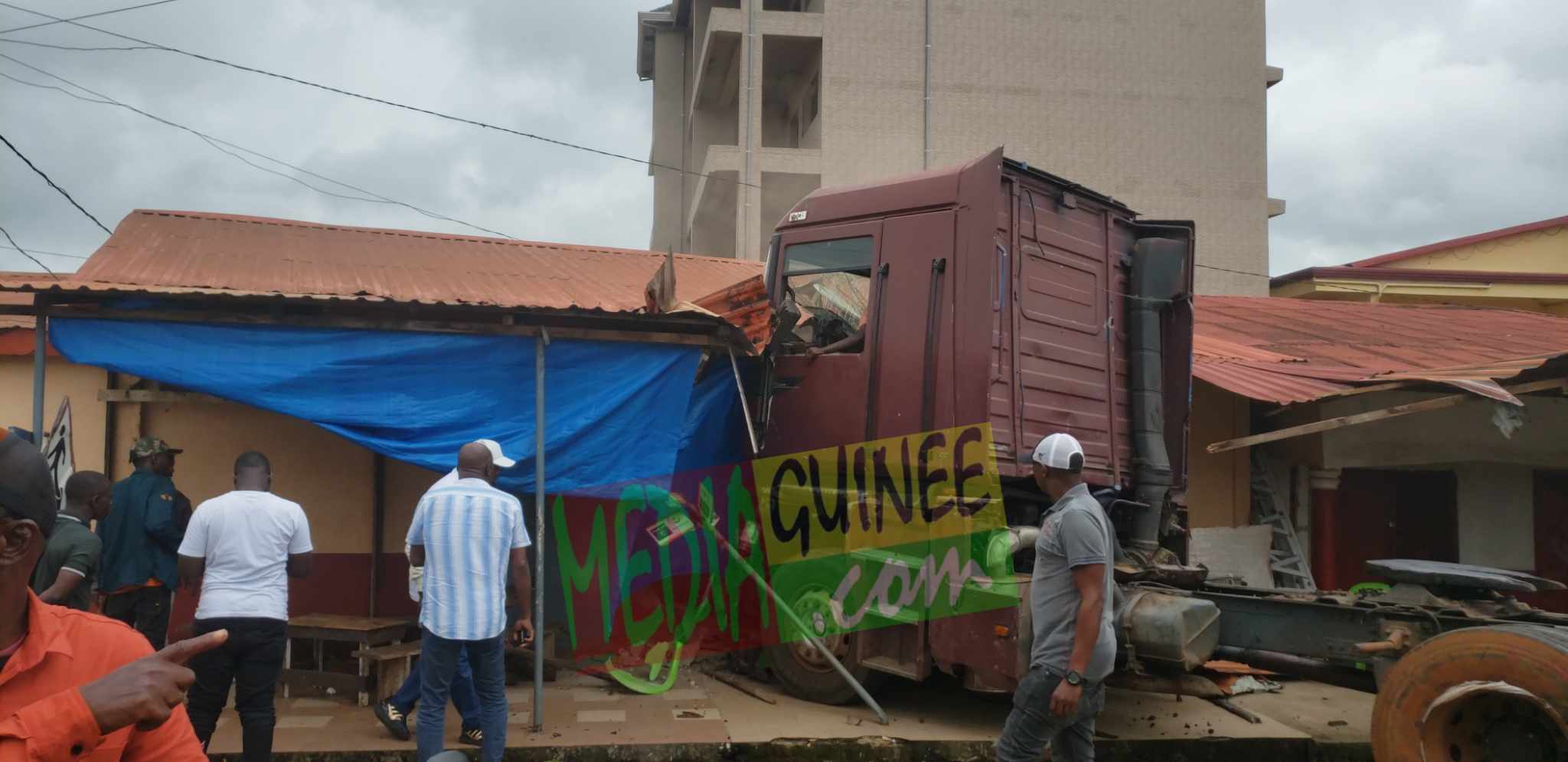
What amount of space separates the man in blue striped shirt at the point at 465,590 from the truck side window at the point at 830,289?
2653mm

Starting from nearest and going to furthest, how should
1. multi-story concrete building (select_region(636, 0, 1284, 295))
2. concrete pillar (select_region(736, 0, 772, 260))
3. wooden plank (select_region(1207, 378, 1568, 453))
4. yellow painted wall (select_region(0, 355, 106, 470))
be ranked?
wooden plank (select_region(1207, 378, 1568, 453)) → yellow painted wall (select_region(0, 355, 106, 470)) → concrete pillar (select_region(736, 0, 772, 260)) → multi-story concrete building (select_region(636, 0, 1284, 295))

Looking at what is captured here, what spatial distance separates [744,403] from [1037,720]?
11.5 ft

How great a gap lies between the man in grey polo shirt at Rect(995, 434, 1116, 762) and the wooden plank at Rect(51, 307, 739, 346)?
9.31ft

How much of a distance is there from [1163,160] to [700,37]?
33.5 feet

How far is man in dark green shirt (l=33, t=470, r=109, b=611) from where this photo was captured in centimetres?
517

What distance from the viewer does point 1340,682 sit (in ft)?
18.0

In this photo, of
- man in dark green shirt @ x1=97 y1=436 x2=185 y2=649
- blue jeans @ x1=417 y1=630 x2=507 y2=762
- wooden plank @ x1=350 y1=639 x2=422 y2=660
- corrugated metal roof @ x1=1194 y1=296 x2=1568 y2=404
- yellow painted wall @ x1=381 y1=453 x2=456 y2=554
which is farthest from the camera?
yellow painted wall @ x1=381 y1=453 x2=456 y2=554

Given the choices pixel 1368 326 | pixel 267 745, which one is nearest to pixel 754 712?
pixel 267 745

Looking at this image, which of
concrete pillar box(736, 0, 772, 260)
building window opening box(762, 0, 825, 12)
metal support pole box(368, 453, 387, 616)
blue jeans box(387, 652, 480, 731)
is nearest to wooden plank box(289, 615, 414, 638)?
metal support pole box(368, 453, 387, 616)

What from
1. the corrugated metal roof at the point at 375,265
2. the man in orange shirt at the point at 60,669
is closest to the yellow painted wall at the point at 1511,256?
the corrugated metal roof at the point at 375,265

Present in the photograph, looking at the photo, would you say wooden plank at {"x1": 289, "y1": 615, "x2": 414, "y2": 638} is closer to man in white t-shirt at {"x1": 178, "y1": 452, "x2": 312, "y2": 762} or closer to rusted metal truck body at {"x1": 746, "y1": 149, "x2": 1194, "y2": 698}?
man in white t-shirt at {"x1": 178, "y1": 452, "x2": 312, "y2": 762}

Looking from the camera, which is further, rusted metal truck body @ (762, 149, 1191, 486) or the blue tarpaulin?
rusted metal truck body @ (762, 149, 1191, 486)

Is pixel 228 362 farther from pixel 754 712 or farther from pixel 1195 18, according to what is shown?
pixel 1195 18

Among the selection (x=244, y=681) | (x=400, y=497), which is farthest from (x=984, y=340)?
(x=400, y=497)
